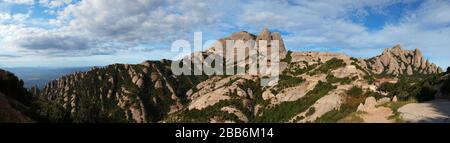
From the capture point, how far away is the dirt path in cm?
3169

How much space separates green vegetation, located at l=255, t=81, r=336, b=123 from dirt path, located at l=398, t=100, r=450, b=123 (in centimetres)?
10718

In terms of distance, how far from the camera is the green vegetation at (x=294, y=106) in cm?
15076

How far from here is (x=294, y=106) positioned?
164750 mm

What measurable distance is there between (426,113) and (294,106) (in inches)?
5130

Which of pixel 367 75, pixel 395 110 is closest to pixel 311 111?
pixel 367 75

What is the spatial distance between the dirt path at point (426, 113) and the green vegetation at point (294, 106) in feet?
→ 352

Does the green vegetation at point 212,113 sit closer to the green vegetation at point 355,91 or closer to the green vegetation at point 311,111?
the green vegetation at point 311,111

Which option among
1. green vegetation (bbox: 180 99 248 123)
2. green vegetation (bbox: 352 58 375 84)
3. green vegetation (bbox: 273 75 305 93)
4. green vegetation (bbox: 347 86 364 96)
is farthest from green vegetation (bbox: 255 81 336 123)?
green vegetation (bbox: 273 75 305 93)

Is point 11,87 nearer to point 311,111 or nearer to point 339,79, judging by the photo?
point 311,111

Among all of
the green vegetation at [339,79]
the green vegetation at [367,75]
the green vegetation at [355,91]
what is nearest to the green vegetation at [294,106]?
the green vegetation at [339,79]

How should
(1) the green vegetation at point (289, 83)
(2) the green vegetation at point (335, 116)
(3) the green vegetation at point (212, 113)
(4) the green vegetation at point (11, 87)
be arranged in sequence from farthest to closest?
(1) the green vegetation at point (289, 83), (3) the green vegetation at point (212, 113), (2) the green vegetation at point (335, 116), (4) the green vegetation at point (11, 87)
